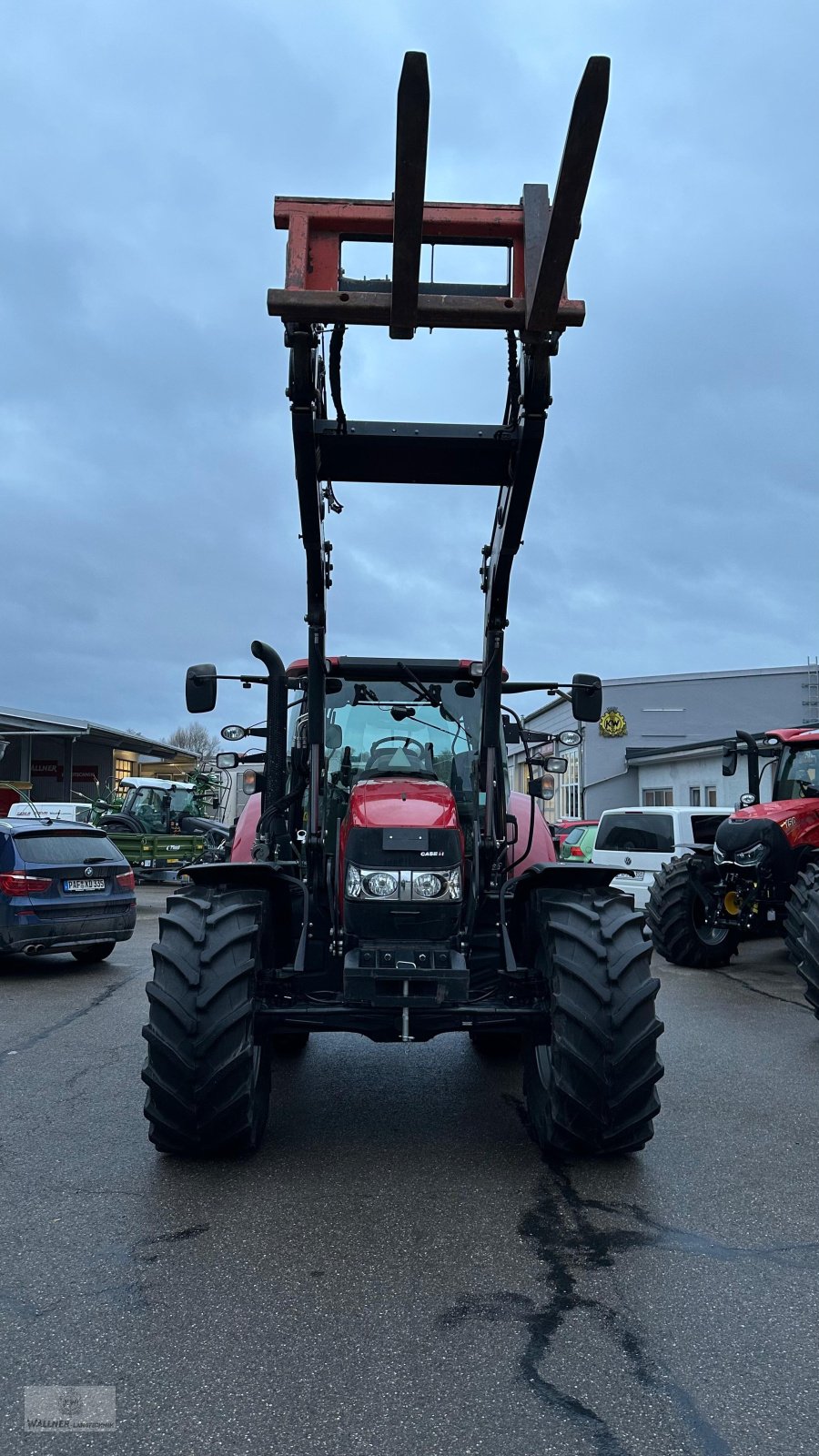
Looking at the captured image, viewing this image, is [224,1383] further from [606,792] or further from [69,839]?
[606,792]

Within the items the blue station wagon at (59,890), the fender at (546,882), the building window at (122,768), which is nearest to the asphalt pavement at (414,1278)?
the fender at (546,882)

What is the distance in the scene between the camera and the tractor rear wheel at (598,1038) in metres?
4.48

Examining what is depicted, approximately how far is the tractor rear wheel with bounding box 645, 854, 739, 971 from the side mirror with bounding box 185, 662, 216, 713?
7735mm

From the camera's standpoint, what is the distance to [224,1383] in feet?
9.73

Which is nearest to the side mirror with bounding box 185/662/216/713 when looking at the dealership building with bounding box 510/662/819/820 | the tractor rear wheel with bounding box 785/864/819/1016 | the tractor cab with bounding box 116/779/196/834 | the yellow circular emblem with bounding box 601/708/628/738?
the tractor rear wheel with bounding box 785/864/819/1016

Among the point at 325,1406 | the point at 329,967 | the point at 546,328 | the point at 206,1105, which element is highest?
the point at 546,328

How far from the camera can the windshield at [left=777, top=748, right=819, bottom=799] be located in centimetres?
1192

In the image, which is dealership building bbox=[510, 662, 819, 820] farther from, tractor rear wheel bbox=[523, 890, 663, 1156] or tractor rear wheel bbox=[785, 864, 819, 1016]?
tractor rear wheel bbox=[523, 890, 663, 1156]

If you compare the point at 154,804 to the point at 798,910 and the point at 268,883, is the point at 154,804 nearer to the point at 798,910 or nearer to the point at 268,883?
the point at 798,910

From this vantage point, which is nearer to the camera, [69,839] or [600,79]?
[600,79]

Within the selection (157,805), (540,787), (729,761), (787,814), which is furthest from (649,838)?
(157,805)

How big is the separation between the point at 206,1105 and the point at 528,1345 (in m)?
1.78

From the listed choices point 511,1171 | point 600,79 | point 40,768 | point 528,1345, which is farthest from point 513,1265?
point 40,768

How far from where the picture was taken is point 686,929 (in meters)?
12.1
